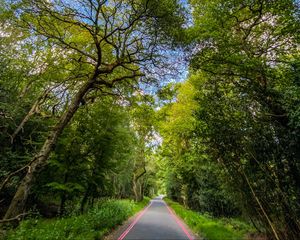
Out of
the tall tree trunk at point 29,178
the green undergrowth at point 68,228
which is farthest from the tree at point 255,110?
the green undergrowth at point 68,228

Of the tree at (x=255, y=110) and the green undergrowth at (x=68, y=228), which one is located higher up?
the tree at (x=255, y=110)

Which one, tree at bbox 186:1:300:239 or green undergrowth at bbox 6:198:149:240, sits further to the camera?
tree at bbox 186:1:300:239

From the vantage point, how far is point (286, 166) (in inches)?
252

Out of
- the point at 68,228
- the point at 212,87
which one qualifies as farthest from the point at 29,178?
the point at 212,87

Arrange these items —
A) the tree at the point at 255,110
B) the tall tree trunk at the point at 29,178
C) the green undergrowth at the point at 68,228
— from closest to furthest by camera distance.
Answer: the green undergrowth at the point at 68,228 < the tree at the point at 255,110 < the tall tree trunk at the point at 29,178

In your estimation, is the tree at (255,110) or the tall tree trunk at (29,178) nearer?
the tree at (255,110)

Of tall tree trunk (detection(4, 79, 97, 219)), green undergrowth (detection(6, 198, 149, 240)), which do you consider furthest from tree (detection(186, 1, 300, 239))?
green undergrowth (detection(6, 198, 149, 240))

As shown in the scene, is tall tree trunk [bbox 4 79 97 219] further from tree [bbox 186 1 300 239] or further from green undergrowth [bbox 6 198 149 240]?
tree [bbox 186 1 300 239]

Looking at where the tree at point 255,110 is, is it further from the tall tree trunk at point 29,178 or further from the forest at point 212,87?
the tall tree trunk at point 29,178

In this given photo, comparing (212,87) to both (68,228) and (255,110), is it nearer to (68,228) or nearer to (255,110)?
(255,110)

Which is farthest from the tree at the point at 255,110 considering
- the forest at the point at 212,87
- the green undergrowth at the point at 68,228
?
the green undergrowth at the point at 68,228

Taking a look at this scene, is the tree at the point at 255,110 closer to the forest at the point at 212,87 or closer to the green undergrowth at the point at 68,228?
the forest at the point at 212,87

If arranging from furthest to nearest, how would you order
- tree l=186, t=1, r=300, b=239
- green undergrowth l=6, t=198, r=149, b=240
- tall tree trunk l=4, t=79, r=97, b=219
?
tall tree trunk l=4, t=79, r=97, b=219, tree l=186, t=1, r=300, b=239, green undergrowth l=6, t=198, r=149, b=240

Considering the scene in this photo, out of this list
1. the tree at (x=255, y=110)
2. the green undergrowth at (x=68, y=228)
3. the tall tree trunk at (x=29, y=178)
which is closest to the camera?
the green undergrowth at (x=68, y=228)
